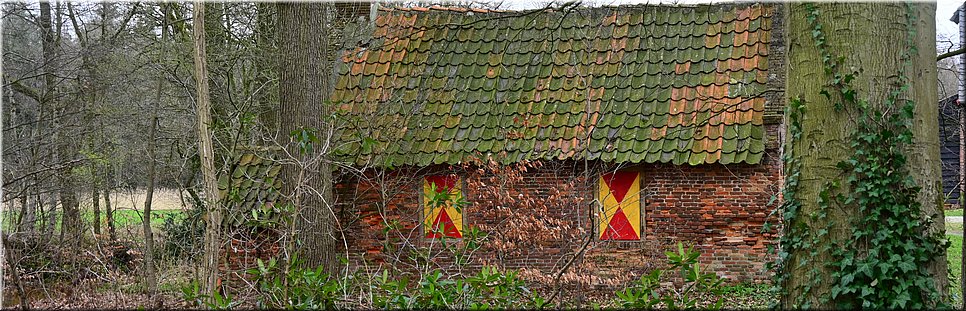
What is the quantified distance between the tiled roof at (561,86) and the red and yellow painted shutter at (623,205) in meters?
0.60

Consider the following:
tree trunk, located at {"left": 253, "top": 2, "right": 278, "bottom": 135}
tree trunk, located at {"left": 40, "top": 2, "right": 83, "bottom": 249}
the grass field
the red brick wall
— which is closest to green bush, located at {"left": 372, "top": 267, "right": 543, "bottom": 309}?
the red brick wall

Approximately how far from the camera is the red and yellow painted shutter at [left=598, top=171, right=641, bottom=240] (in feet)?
38.6

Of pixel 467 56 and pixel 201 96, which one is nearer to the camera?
pixel 201 96

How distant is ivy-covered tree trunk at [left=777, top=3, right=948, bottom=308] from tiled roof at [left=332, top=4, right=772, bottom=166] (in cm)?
556

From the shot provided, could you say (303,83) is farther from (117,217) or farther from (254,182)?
(117,217)

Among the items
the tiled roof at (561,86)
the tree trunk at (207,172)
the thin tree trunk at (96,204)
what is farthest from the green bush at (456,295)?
the thin tree trunk at (96,204)

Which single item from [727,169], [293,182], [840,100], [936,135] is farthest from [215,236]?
[727,169]

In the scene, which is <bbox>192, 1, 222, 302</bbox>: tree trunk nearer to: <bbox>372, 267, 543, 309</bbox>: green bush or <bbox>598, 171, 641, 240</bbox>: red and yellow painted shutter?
<bbox>372, 267, 543, 309</bbox>: green bush

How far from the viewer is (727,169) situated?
11203mm

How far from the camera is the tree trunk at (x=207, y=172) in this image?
22.1 ft

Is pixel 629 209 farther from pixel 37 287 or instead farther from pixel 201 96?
pixel 37 287

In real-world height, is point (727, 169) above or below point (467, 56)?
below

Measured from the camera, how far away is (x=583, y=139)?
11.0 metres

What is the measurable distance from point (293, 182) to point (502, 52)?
4758mm
